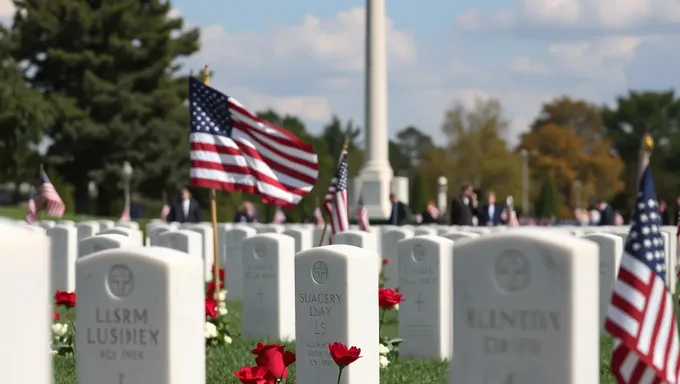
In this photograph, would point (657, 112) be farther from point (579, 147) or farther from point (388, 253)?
point (388, 253)

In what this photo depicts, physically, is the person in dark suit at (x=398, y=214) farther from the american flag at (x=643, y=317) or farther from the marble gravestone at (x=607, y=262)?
the american flag at (x=643, y=317)

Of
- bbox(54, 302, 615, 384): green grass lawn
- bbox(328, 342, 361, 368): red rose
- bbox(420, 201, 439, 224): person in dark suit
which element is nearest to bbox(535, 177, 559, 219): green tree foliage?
bbox(420, 201, 439, 224): person in dark suit

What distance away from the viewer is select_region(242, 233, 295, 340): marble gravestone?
1380 cm

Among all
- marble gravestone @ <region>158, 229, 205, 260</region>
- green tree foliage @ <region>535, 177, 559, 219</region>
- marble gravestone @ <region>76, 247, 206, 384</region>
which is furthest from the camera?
green tree foliage @ <region>535, 177, 559, 219</region>

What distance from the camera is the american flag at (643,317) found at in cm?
665

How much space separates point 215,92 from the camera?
14352 millimetres

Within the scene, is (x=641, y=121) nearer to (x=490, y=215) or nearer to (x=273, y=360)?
(x=490, y=215)

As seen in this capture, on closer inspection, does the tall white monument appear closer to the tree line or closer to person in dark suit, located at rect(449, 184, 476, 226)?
the tree line

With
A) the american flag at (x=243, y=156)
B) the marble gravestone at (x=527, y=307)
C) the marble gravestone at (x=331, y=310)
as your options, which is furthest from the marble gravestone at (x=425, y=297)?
the marble gravestone at (x=527, y=307)

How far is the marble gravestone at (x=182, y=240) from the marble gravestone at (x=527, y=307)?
10.6 m

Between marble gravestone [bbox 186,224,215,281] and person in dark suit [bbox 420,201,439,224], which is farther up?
person in dark suit [bbox 420,201,439,224]

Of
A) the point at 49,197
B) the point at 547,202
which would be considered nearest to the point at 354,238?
the point at 49,197

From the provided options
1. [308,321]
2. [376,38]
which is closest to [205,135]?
[308,321]

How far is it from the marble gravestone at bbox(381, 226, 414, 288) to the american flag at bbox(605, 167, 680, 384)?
43.1 ft
